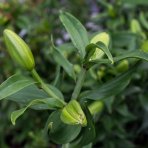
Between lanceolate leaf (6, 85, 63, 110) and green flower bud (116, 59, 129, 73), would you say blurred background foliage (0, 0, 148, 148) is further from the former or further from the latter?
lanceolate leaf (6, 85, 63, 110)

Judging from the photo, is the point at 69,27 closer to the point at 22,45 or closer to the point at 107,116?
the point at 22,45

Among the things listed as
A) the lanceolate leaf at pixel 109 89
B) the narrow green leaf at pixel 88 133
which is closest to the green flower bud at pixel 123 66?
the lanceolate leaf at pixel 109 89

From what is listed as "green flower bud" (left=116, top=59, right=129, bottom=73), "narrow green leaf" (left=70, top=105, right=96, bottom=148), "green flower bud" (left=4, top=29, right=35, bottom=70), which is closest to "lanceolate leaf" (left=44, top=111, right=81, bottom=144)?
"narrow green leaf" (left=70, top=105, right=96, bottom=148)

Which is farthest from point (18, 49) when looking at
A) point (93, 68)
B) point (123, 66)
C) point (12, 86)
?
point (93, 68)

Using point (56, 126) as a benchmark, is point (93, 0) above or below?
below

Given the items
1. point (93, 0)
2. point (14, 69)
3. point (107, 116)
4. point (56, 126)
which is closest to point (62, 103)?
point (56, 126)

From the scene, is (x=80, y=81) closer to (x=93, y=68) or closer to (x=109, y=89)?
(x=109, y=89)
